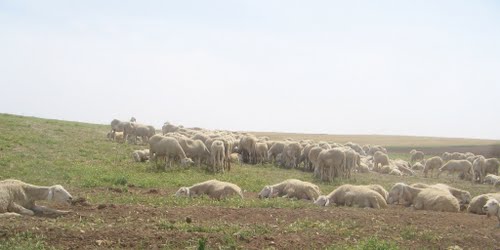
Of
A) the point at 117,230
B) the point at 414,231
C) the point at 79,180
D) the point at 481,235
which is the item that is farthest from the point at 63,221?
the point at 481,235

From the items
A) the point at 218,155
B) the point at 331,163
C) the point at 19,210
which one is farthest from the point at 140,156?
the point at 19,210

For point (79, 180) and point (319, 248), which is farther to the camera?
point (79, 180)

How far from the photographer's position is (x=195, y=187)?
18703 mm

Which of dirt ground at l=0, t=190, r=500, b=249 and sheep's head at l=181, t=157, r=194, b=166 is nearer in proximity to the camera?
dirt ground at l=0, t=190, r=500, b=249

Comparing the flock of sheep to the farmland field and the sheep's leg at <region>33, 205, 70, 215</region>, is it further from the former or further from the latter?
the farmland field

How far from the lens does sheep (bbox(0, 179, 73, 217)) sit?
13.8m

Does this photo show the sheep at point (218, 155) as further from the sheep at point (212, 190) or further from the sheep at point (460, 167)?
the sheep at point (460, 167)

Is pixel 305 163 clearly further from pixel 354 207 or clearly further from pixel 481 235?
pixel 481 235

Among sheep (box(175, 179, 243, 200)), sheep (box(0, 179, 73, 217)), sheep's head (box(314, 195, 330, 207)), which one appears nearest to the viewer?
sheep (box(0, 179, 73, 217))

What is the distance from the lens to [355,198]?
18.2 meters

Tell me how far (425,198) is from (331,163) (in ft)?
27.4

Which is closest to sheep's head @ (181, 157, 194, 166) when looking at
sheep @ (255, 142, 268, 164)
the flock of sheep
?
the flock of sheep

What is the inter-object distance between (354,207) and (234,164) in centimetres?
1541

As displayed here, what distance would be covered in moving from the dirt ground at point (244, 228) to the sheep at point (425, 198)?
237cm
